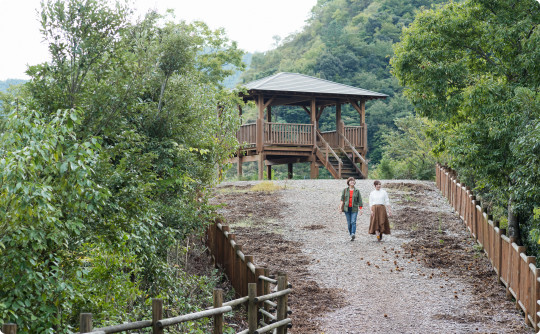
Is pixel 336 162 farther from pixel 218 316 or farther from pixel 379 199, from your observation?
pixel 218 316

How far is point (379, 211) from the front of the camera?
45.5ft

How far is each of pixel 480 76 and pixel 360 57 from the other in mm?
39824

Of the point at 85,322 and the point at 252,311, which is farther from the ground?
the point at 85,322

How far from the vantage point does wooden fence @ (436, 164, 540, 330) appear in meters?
8.27

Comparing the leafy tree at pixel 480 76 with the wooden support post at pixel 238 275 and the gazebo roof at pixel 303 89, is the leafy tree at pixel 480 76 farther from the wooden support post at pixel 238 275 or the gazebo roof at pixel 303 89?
the gazebo roof at pixel 303 89

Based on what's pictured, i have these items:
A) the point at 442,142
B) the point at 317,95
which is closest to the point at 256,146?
the point at 317,95

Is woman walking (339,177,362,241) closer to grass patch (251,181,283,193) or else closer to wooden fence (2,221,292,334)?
wooden fence (2,221,292,334)

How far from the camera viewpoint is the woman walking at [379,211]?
13680 mm

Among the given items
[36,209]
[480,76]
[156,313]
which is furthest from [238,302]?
[480,76]

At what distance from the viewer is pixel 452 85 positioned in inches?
516

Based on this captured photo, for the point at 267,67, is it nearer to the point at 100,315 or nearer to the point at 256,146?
the point at 256,146

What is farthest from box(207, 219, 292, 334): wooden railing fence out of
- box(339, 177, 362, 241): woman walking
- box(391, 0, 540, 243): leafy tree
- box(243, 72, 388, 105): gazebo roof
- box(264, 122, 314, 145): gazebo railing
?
box(243, 72, 388, 105): gazebo roof

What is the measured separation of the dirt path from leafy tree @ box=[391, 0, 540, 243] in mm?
1663

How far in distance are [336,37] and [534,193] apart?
5229 cm
